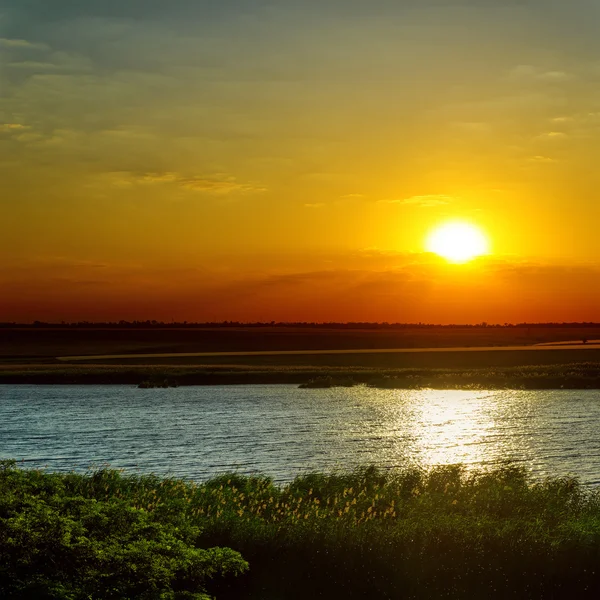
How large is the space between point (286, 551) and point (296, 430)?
4047cm

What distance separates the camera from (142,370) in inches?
4707

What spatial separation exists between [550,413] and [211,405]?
102ft

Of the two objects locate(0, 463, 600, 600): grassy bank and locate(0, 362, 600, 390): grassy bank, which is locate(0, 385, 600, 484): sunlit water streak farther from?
locate(0, 463, 600, 600): grassy bank

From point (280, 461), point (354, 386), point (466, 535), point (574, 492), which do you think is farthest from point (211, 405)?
point (466, 535)

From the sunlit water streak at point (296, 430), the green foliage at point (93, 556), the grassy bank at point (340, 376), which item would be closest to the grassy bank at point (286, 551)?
the green foliage at point (93, 556)

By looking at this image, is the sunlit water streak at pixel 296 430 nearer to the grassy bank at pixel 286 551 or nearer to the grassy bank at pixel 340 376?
the grassy bank at pixel 340 376

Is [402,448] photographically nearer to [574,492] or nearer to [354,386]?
[574,492]

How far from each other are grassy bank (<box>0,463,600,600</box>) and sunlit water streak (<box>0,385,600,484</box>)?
18442 mm

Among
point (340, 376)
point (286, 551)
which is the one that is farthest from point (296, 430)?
point (340, 376)

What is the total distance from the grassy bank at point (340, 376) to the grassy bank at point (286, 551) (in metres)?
78.5

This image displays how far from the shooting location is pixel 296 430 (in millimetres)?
59875

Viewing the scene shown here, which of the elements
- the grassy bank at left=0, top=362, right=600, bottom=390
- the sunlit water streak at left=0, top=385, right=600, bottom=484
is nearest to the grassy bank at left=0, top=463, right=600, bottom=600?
the sunlit water streak at left=0, top=385, right=600, bottom=484

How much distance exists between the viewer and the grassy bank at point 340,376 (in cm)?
10175

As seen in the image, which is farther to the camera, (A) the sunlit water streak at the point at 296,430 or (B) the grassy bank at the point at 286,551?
(A) the sunlit water streak at the point at 296,430
